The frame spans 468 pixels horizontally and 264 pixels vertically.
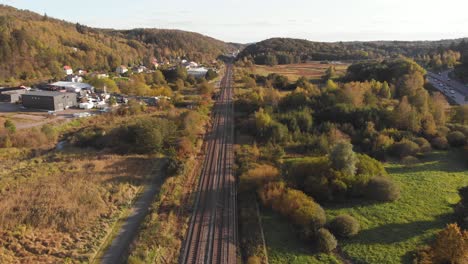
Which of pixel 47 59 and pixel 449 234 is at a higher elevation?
pixel 47 59

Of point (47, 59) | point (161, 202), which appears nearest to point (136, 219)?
point (161, 202)

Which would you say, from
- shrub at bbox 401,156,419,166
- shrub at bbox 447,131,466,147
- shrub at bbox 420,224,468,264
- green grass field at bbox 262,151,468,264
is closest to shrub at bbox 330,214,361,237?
green grass field at bbox 262,151,468,264

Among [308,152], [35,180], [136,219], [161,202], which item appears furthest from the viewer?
[308,152]

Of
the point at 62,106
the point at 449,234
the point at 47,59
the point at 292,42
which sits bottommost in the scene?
the point at 449,234

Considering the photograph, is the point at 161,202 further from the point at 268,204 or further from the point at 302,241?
the point at 302,241

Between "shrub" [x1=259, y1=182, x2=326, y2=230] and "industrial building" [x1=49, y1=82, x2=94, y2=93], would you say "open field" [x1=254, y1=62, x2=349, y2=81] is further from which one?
"shrub" [x1=259, y1=182, x2=326, y2=230]

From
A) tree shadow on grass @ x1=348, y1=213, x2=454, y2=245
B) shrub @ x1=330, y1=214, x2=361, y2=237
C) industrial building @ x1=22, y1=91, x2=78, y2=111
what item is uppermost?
industrial building @ x1=22, y1=91, x2=78, y2=111

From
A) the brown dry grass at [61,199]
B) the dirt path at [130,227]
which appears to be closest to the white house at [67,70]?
the brown dry grass at [61,199]
